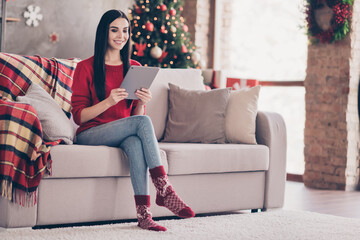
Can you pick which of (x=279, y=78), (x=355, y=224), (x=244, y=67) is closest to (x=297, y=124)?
(x=279, y=78)

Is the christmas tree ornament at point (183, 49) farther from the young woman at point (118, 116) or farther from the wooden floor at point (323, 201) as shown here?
the young woman at point (118, 116)

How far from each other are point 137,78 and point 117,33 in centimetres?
35

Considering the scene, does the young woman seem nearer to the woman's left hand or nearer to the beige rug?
the woman's left hand

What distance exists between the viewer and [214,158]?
124 inches

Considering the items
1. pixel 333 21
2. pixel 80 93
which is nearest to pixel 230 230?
pixel 80 93

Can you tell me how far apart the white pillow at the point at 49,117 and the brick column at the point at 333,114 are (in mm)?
3004

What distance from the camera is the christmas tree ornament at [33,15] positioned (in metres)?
5.64

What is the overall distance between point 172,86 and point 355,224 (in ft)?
4.86

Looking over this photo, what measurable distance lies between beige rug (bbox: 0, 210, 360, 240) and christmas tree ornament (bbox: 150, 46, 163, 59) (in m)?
2.63

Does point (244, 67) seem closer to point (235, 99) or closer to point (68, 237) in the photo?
point (235, 99)

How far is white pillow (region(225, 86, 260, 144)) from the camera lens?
3461mm

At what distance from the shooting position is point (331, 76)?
508 centimetres

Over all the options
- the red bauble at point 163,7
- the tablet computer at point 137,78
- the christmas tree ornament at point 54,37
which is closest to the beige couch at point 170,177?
the tablet computer at point 137,78

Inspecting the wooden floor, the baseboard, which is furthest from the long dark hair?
the baseboard
